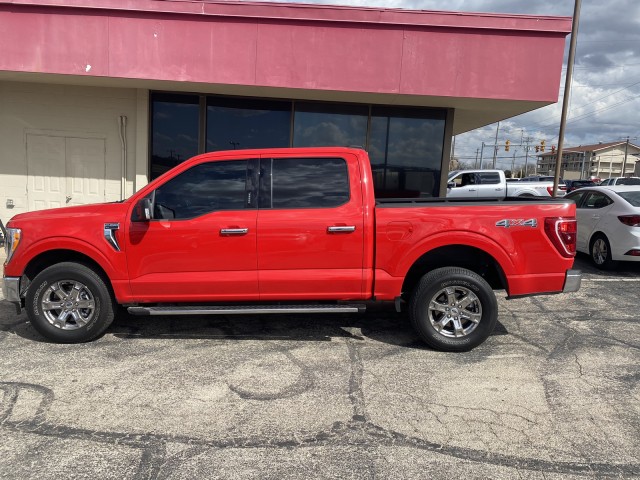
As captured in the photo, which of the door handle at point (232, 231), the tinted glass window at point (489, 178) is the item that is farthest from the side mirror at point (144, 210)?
the tinted glass window at point (489, 178)

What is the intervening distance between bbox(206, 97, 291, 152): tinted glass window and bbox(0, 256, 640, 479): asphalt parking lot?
213 inches

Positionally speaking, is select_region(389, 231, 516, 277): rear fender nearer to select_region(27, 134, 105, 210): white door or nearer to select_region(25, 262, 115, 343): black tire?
select_region(25, 262, 115, 343): black tire

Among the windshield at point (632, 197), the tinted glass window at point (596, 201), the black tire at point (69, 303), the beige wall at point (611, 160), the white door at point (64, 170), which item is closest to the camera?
the black tire at point (69, 303)

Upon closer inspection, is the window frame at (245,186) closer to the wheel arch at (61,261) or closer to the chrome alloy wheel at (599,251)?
the wheel arch at (61,261)

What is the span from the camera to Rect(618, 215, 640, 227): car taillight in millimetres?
7781

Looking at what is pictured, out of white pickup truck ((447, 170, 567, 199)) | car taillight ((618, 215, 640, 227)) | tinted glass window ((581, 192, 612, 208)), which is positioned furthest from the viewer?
white pickup truck ((447, 170, 567, 199))

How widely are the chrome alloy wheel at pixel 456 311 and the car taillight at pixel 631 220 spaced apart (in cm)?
497

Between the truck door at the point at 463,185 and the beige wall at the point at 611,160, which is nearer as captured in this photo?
the truck door at the point at 463,185

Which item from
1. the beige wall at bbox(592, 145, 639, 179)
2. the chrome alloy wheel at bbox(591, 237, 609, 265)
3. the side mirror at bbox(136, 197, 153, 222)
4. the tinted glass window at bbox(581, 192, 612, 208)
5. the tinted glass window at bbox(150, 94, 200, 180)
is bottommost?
the chrome alloy wheel at bbox(591, 237, 609, 265)

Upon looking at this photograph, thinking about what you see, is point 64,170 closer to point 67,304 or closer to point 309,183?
point 67,304

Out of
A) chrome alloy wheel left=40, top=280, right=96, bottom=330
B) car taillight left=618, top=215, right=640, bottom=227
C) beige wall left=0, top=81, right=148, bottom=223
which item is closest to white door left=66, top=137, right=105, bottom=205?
beige wall left=0, top=81, right=148, bottom=223

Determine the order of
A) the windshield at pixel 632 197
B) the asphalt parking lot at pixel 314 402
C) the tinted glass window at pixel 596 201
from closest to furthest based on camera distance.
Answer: the asphalt parking lot at pixel 314 402 → the windshield at pixel 632 197 → the tinted glass window at pixel 596 201

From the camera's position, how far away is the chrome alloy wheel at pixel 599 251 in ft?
27.6

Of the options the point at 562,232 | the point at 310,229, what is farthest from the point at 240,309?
the point at 562,232
